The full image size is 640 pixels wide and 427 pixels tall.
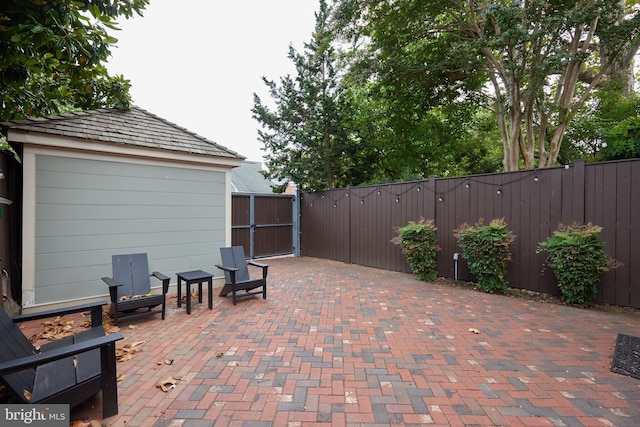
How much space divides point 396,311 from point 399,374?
168 centimetres

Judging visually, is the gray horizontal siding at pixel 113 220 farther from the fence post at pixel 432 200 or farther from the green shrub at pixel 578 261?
the green shrub at pixel 578 261

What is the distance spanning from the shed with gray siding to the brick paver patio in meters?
1.27

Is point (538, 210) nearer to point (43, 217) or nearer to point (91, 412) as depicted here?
point (91, 412)

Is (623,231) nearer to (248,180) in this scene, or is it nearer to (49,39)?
(49,39)

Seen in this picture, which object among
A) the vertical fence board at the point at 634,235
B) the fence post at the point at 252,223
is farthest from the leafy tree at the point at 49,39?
the vertical fence board at the point at 634,235

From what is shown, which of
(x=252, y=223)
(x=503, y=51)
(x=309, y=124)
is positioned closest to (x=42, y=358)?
(x=252, y=223)

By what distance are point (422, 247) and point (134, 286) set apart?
16.2 feet

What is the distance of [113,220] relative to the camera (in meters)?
4.38

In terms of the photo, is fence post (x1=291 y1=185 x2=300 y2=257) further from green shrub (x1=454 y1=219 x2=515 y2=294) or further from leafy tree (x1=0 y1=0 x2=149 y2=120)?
leafy tree (x1=0 y1=0 x2=149 y2=120)

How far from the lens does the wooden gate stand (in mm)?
8359

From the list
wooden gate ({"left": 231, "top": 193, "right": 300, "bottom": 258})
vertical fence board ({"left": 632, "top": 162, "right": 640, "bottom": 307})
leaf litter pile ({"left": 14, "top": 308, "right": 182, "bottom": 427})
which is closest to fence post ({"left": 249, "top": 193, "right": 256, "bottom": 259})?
wooden gate ({"left": 231, "top": 193, "right": 300, "bottom": 258})

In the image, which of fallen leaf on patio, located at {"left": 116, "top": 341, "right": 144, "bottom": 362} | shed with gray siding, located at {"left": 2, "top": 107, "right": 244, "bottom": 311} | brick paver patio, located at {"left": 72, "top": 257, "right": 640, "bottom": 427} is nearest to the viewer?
brick paver patio, located at {"left": 72, "top": 257, "right": 640, "bottom": 427}

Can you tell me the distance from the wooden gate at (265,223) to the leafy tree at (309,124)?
1044mm

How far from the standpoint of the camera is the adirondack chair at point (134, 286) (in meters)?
3.63
